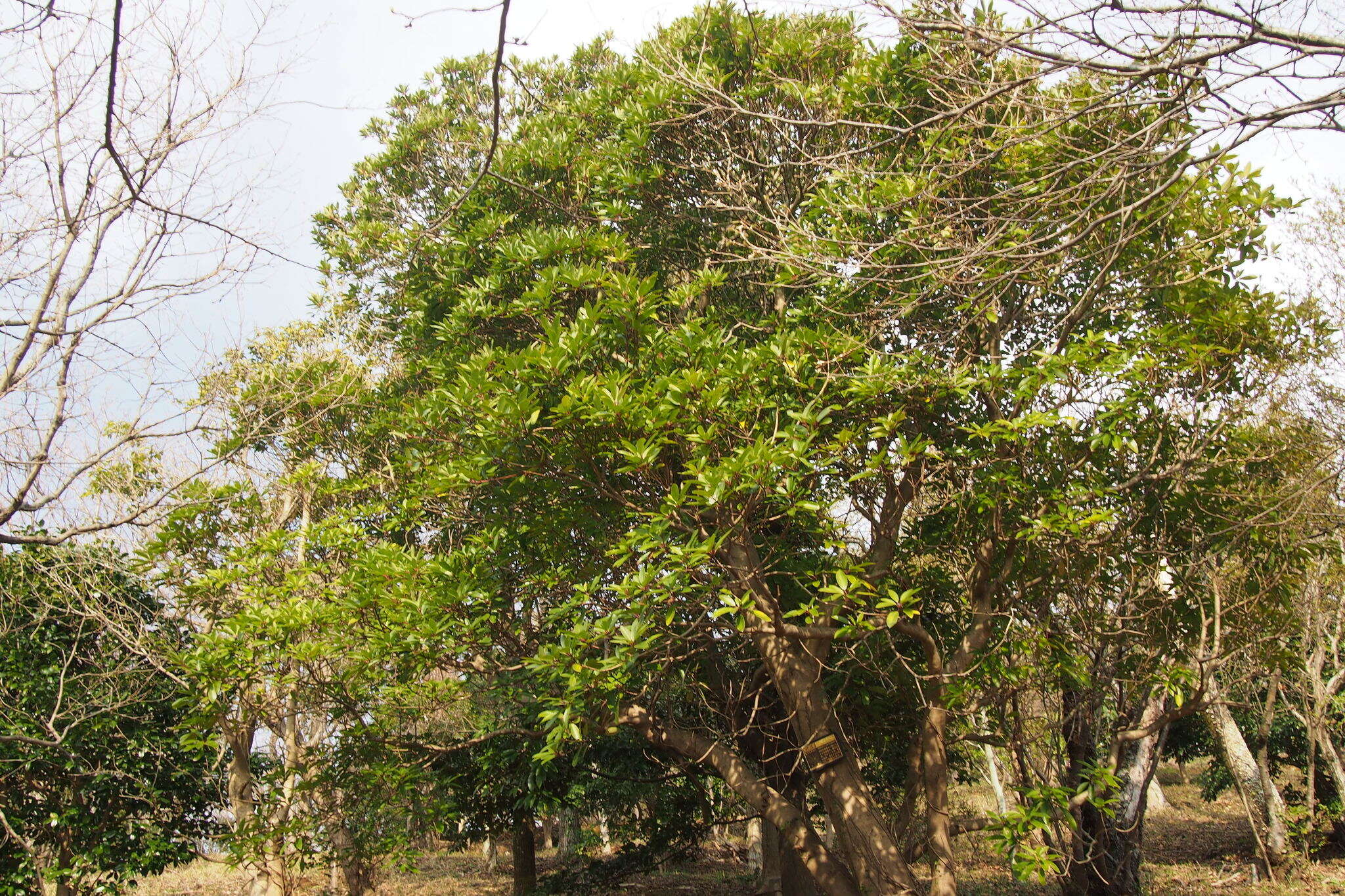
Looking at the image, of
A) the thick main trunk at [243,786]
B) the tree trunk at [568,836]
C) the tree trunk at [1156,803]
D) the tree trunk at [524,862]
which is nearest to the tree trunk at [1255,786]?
the tree trunk at [524,862]

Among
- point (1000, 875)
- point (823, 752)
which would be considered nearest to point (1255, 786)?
point (1000, 875)

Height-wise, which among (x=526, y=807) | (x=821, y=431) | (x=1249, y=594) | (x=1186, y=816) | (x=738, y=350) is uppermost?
(x=738, y=350)

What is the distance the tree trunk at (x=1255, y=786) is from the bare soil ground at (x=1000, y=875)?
0.93 feet

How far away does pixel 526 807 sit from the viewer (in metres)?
8.22

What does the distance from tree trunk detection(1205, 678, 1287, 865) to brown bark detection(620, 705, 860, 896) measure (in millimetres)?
5867

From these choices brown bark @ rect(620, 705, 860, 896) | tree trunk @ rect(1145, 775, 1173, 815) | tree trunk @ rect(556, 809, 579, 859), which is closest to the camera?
brown bark @ rect(620, 705, 860, 896)

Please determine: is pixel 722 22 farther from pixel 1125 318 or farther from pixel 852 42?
pixel 1125 318

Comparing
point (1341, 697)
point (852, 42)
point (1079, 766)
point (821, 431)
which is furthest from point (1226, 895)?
point (852, 42)

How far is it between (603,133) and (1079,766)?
266 inches

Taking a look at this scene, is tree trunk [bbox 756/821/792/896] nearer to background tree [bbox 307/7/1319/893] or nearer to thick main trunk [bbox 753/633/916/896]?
background tree [bbox 307/7/1319/893]

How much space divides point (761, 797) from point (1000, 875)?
8.63 m

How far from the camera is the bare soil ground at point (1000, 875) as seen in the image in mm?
9555

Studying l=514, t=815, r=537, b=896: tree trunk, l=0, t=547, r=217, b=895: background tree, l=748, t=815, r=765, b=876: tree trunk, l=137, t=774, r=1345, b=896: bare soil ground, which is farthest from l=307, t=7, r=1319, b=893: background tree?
l=748, t=815, r=765, b=876: tree trunk

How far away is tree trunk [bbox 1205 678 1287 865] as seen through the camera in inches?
384
